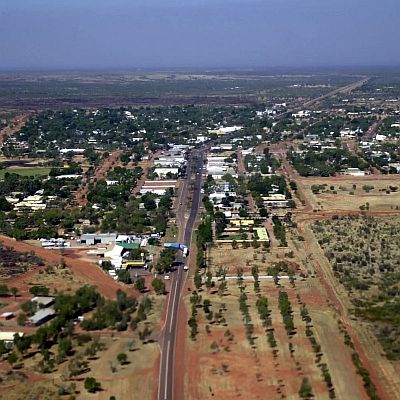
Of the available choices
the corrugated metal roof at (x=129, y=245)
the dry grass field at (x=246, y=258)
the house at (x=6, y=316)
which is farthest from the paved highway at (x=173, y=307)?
the house at (x=6, y=316)

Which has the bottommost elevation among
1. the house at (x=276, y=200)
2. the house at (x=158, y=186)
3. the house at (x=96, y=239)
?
the house at (x=158, y=186)

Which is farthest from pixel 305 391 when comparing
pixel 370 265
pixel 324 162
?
pixel 324 162

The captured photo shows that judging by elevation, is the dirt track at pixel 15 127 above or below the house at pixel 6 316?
below

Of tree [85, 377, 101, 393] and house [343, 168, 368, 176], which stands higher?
tree [85, 377, 101, 393]

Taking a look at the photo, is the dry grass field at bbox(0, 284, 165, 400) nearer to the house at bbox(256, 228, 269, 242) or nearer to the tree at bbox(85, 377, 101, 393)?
the tree at bbox(85, 377, 101, 393)

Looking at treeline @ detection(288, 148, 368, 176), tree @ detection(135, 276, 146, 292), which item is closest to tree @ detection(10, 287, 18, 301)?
tree @ detection(135, 276, 146, 292)

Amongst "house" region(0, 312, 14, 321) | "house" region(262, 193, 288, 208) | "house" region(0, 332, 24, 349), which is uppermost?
"house" region(0, 332, 24, 349)

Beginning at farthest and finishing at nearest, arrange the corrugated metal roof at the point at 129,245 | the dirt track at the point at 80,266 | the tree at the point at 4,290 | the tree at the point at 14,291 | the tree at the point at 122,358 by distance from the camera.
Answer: the corrugated metal roof at the point at 129,245 → the dirt track at the point at 80,266 → the tree at the point at 4,290 → the tree at the point at 14,291 → the tree at the point at 122,358

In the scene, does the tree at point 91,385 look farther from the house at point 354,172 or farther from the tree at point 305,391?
the house at point 354,172
